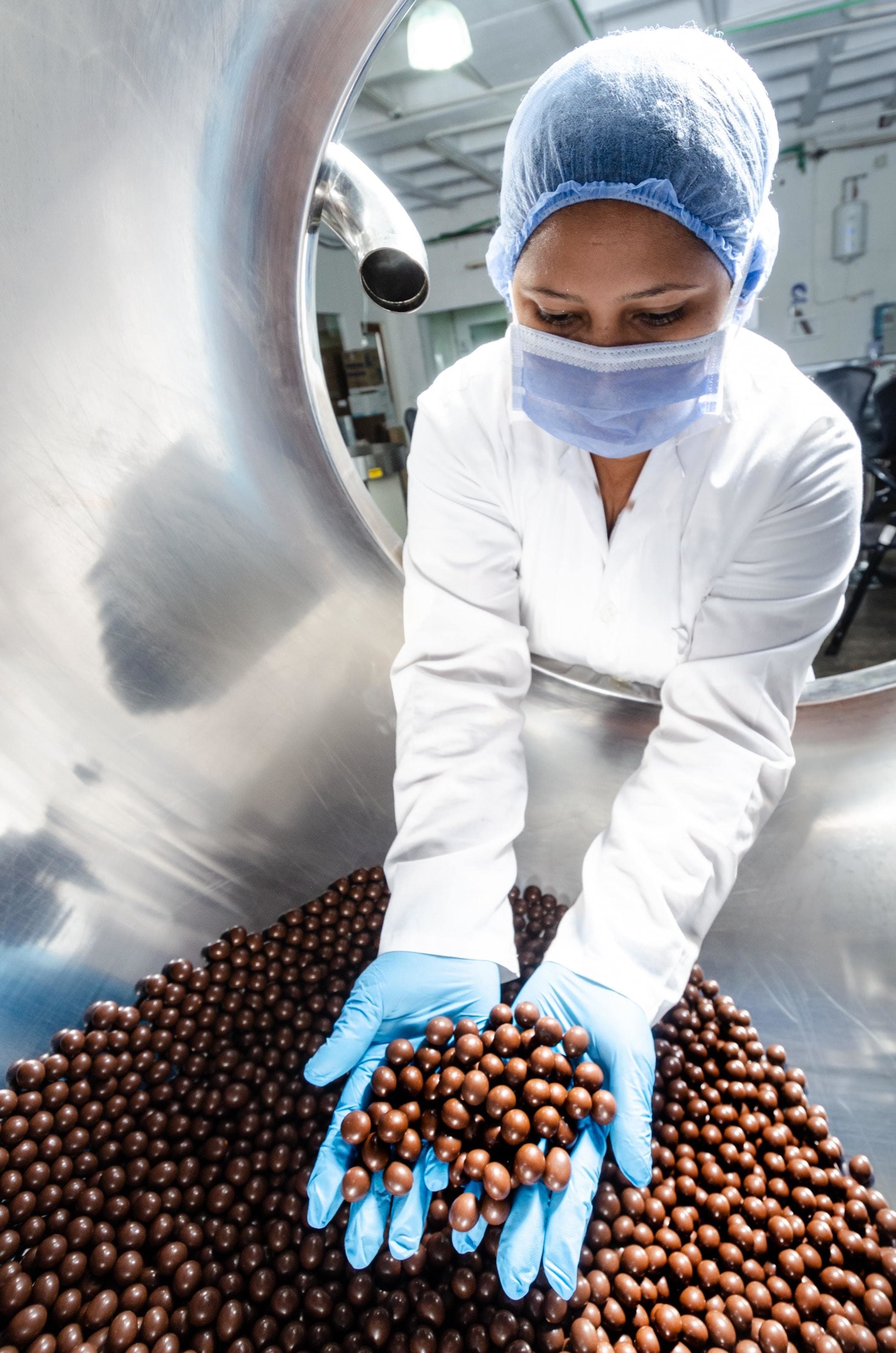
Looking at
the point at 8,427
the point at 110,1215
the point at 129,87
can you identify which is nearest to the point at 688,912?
the point at 110,1215

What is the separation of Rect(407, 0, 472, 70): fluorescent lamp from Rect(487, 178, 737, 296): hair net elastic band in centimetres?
200

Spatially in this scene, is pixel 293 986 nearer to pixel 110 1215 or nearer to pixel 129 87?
pixel 110 1215

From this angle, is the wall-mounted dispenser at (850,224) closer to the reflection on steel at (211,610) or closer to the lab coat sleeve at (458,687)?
the reflection on steel at (211,610)

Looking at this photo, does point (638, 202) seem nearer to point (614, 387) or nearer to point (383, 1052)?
point (614, 387)

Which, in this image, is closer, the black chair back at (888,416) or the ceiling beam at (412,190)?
the black chair back at (888,416)

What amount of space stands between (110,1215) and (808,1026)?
1192mm


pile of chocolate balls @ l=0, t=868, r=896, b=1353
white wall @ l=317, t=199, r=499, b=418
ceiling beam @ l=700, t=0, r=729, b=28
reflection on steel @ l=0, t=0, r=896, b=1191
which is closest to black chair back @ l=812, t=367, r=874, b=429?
ceiling beam @ l=700, t=0, r=729, b=28

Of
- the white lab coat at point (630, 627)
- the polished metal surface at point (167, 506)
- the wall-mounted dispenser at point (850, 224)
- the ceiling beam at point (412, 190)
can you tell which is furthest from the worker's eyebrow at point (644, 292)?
the wall-mounted dispenser at point (850, 224)

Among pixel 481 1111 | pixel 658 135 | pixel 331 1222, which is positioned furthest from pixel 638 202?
pixel 331 1222

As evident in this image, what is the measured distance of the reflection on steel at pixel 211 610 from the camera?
1.12m

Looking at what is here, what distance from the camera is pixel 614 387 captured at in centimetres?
94

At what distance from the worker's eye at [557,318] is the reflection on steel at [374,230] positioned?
1.10ft

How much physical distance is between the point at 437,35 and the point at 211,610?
2130mm

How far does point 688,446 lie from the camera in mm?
1122
